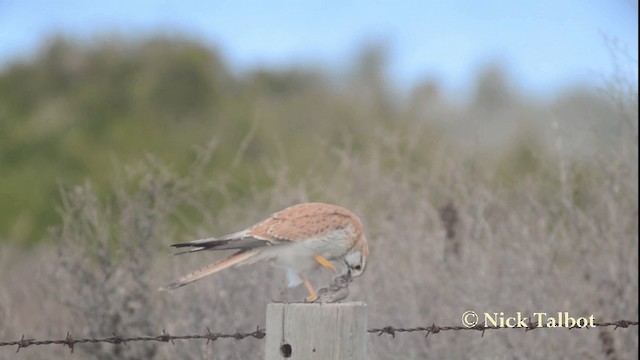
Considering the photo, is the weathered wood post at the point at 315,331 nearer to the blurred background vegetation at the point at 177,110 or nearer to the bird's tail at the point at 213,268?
the bird's tail at the point at 213,268

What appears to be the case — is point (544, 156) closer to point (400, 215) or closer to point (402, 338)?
point (400, 215)

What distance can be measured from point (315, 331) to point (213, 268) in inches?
58.1

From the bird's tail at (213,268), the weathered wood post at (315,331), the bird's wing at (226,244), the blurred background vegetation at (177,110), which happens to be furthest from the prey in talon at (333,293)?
the blurred background vegetation at (177,110)

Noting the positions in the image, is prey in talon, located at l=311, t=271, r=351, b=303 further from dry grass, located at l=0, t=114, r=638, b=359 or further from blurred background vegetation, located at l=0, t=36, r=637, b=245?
blurred background vegetation, located at l=0, t=36, r=637, b=245

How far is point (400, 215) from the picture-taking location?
10.3 meters

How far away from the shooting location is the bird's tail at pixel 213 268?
227 inches

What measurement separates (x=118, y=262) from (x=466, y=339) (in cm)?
275

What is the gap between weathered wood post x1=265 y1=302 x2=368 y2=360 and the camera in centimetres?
445

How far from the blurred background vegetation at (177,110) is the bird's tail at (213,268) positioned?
27.1 feet

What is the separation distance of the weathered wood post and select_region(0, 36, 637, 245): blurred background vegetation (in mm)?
9845

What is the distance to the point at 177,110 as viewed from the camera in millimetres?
28969

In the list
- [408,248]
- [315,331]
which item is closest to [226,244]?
[315,331]

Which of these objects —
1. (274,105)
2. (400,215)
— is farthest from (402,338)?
(274,105)

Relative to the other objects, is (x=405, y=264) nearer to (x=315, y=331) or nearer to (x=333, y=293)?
(x=333, y=293)
